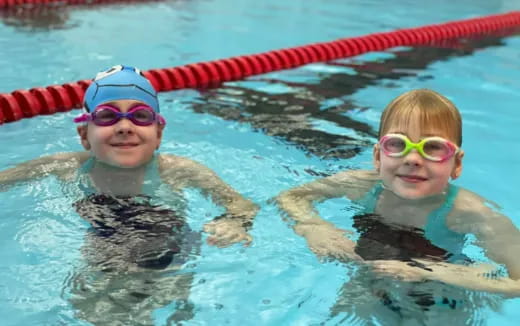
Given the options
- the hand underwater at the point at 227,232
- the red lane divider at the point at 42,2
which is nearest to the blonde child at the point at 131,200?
the hand underwater at the point at 227,232

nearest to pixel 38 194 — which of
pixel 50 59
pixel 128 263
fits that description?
pixel 128 263

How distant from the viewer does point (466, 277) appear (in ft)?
9.04

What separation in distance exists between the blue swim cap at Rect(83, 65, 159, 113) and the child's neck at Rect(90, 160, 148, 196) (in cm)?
33

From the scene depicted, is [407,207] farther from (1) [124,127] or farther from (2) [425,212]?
(1) [124,127]

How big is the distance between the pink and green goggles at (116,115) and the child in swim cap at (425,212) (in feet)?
3.05

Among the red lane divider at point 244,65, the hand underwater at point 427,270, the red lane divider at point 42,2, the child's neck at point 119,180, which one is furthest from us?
the red lane divider at point 42,2

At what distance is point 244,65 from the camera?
278 inches

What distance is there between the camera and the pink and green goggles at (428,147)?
9.39 ft

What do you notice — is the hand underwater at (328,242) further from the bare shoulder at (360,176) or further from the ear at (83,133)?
the ear at (83,133)

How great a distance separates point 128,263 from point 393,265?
116cm

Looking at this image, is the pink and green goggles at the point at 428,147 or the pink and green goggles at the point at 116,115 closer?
the pink and green goggles at the point at 428,147

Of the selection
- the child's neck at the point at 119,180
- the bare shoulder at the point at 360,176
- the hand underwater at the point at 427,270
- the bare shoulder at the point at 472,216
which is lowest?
the hand underwater at the point at 427,270

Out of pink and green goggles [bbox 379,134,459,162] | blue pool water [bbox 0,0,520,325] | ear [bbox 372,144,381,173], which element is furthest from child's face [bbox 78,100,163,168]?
pink and green goggles [bbox 379,134,459,162]

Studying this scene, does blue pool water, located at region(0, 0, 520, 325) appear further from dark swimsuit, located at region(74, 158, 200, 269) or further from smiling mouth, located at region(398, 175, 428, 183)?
smiling mouth, located at region(398, 175, 428, 183)
